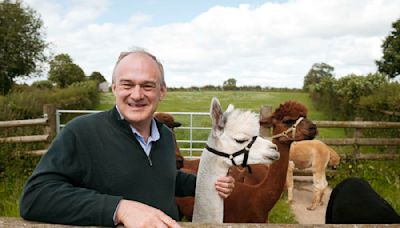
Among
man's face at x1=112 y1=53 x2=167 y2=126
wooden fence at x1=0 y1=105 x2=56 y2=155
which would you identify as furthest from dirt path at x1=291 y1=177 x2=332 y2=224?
wooden fence at x1=0 y1=105 x2=56 y2=155

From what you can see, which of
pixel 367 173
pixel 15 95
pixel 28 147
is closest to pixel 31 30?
pixel 15 95

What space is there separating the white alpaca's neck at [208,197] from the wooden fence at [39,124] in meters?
6.40

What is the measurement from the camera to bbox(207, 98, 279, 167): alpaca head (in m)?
2.56

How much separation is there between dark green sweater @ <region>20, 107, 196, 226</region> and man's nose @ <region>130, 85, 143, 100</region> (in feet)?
0.44

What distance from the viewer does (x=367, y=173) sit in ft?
24.5

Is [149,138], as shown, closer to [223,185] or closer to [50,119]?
[223,185]

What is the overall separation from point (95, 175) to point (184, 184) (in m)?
0.90

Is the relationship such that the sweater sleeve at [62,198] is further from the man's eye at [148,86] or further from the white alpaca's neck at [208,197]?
the white alpaca's neck at [208,197]

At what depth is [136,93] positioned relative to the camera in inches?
65.3

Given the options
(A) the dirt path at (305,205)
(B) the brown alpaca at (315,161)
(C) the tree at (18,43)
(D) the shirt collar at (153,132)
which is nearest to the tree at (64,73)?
(C) the tree at (18,43)

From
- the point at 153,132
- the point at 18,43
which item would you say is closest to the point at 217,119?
the point at 153,132

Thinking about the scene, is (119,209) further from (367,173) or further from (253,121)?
(367,173)

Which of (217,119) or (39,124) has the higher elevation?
(217,119)

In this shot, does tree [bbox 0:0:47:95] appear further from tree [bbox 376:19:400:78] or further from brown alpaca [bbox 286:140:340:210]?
tree [bbox 376:19:400:78]
